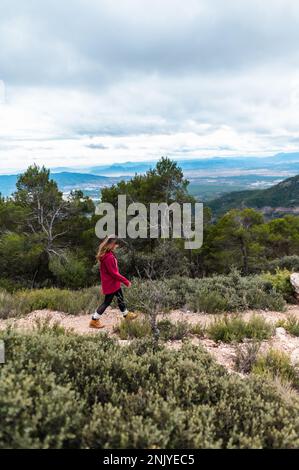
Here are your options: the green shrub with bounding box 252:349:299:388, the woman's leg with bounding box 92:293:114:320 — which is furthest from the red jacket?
the green shrub with bounding box 252:349:299:388

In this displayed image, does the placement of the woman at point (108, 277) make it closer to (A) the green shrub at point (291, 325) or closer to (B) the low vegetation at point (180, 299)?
(B) the low vegetation at point (180, 299)

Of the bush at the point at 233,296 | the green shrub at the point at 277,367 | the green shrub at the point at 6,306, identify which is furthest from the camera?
the bush at the point at 233,296

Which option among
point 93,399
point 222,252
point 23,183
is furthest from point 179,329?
point 222,252

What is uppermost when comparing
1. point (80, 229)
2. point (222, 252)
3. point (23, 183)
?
point (23, 183)

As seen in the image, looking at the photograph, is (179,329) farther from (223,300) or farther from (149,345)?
(223,300)

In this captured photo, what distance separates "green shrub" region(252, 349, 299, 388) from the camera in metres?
4.20

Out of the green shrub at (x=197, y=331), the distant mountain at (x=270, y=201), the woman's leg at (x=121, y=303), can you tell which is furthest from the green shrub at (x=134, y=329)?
the distant mountain at (x=270, y=201)

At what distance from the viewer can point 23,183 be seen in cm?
1828

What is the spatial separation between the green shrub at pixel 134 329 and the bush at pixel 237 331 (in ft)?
3.95

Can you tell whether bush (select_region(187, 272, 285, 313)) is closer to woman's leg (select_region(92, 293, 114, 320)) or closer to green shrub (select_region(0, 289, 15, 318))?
woman's leg (select_region(92, 293, 114, 320))

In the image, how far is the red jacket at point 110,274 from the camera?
6.69 metres

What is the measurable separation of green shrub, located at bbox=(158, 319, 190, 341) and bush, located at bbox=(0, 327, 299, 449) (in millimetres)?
1953

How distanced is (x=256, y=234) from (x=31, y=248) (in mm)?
15267

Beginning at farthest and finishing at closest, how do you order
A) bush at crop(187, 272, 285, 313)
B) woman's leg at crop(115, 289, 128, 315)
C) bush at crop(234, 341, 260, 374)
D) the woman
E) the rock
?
the rock
bush at crop(187, 272, 285, 313)
woman's leg at crop(115, 289, 128, 315)
the woman
bush at crop(234, 341, 260, 374)
